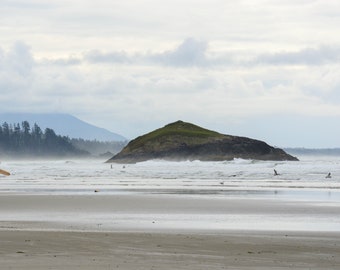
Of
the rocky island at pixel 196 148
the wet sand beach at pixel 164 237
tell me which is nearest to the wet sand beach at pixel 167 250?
the wet sand beach at pixel 164 237

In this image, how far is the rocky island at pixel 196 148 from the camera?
122 metres

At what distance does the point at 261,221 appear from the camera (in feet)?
72.1

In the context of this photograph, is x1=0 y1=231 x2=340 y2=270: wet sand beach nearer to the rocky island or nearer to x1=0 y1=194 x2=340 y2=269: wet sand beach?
x1=0 y1=194 x2=340 y2=269: wet sand beach

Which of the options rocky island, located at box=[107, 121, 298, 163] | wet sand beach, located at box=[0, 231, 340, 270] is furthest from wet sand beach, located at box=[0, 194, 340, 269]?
rocky island, located at box=[107, 121, 298, 163]

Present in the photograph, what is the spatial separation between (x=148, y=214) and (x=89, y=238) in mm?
8281

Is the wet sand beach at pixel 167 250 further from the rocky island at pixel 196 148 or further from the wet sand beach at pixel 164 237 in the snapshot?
the rocky island at pixel 196 148

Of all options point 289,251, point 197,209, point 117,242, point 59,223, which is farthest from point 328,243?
point 197,209

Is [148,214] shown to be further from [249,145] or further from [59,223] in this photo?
Result: [249,145]

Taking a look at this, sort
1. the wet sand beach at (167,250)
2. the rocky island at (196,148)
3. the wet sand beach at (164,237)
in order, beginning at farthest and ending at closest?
the rocky island at (196,148) → the wet sand beach at (164,237) → the wet sand beach at (167,250)

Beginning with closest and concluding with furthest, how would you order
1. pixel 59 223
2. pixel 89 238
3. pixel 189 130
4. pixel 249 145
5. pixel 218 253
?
pixel 218 253 → pixel 89 238 → pixel 59 223 → pixel 249 145 → pixel 189 130

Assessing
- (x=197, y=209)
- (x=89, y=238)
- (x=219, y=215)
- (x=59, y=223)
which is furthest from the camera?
(x=197, y=209)

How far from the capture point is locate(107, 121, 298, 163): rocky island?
12175 centimetres

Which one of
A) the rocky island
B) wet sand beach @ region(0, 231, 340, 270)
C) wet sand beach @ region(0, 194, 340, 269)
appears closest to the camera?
wet sand beach @ region(0, 231, 340, 270)

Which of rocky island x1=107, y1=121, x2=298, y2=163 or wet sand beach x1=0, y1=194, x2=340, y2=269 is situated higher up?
rocky island x1=107, y1=121, x2=298, y2=163
